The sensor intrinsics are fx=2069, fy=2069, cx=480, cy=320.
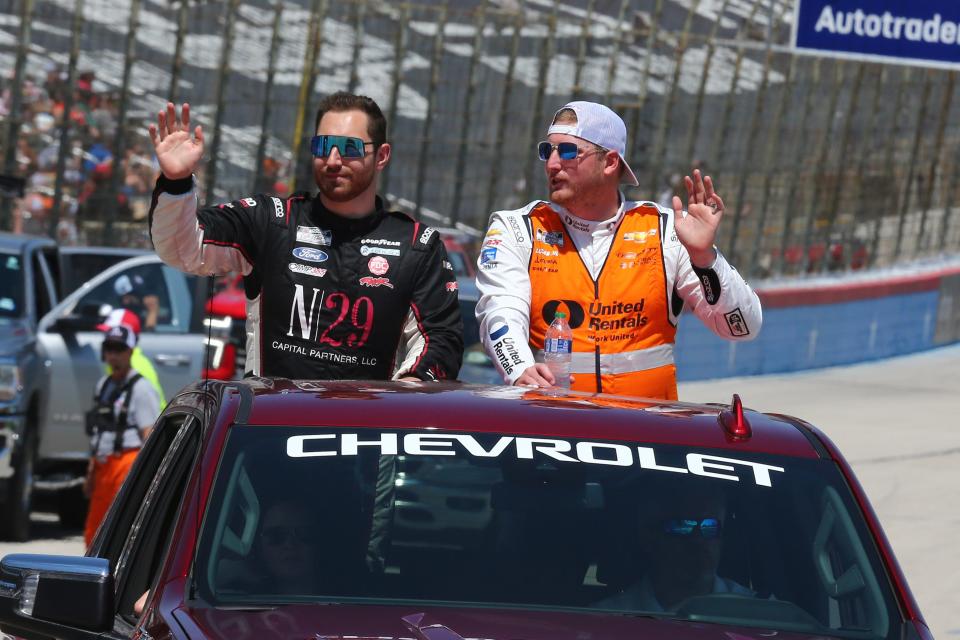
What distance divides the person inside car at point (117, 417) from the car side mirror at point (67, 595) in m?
7.57

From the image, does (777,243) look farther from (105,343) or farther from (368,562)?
(368,562)

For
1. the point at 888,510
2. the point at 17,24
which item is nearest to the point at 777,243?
the point at 17,24

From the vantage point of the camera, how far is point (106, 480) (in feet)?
37.5

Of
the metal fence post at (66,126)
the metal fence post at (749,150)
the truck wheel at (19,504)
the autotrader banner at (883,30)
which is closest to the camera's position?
the truck wheel at (19,504)

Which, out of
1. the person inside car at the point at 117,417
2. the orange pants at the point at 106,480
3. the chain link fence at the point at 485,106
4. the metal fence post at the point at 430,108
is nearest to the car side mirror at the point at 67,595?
the orange pants at the point at 106,480

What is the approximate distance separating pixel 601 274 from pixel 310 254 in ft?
2.82

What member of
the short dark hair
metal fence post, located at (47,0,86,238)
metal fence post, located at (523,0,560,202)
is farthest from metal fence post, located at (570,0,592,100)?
the short dark hair

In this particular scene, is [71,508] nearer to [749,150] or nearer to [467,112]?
[467,112]

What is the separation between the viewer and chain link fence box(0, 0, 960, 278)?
814 inches

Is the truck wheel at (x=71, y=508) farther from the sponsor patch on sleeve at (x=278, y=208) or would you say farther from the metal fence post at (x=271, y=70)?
the metal fence post at (x=271, y=70)

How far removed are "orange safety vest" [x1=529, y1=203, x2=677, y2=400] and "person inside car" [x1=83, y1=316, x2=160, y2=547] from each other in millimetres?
5748

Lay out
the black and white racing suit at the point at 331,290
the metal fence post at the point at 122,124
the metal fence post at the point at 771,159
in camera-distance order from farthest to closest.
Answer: the metal fence post at the point at 771,159, the metal fence post at the point at 122,124, the black and white racing suit at the point at 331,290

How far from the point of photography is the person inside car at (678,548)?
4.02 m

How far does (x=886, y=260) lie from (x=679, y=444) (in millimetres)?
25167
